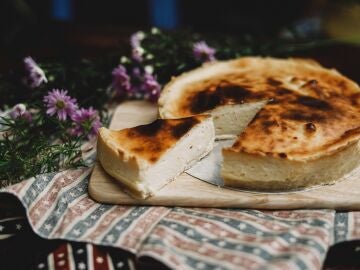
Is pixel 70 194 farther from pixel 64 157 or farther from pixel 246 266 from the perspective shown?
pixel 246 266

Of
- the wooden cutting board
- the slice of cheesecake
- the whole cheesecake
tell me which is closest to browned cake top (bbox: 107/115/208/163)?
the slice of cheesecake

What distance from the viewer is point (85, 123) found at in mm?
3336

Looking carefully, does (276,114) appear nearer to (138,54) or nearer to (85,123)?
(85,123)

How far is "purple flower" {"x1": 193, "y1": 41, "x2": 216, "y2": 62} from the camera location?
4078 millimetres

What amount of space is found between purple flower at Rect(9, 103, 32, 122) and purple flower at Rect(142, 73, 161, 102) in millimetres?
873

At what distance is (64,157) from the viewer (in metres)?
3.23

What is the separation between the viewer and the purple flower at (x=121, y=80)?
386cm

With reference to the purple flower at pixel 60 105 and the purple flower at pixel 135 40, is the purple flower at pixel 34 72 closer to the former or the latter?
the purple flower at pixel 60 105

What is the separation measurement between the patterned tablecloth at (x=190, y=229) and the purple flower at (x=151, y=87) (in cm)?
115

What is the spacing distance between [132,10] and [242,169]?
15.9 feet

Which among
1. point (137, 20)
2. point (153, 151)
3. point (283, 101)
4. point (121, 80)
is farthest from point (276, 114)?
point (137, 20)

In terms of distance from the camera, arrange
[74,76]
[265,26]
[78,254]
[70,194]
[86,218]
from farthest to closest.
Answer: [265,26] < [74,76] < [70,194] < [86,218] < [78,254]

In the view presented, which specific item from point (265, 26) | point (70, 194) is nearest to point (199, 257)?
point (70, 194)

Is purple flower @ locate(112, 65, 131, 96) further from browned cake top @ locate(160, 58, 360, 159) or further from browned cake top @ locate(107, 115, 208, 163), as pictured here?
browned cake top @ locate(107, 115, 208, 163)
